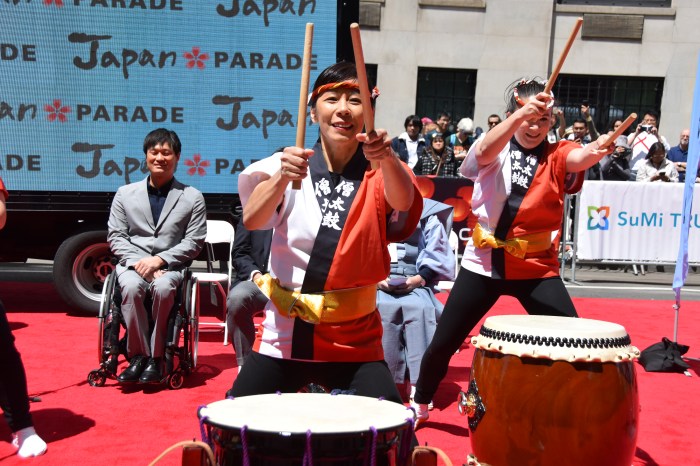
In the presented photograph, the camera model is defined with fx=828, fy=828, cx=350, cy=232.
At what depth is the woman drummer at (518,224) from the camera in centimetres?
427

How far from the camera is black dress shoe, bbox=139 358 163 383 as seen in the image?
5.56 meters

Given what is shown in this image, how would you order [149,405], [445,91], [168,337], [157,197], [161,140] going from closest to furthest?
[149,405], [168,337], [161,140], [157,197], [445,91]

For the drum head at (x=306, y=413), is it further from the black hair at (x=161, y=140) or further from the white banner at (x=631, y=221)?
the white banner at (x=631, y=221)

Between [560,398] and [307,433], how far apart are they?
137cm

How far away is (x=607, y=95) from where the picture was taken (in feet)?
60.3

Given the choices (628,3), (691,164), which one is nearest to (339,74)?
(691,164)

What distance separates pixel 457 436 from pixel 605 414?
172cm

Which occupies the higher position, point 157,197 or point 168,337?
point 157,197

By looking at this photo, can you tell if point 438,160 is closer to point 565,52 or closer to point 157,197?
point 157,197

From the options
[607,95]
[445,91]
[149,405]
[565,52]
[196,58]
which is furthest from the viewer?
[607,95]

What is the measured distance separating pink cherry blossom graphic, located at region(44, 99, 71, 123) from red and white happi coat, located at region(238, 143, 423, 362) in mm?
5817

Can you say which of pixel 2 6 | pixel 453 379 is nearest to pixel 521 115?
pixel 453 379

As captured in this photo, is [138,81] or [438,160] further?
[438,160]

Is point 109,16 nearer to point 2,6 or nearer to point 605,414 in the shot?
point 2,6
